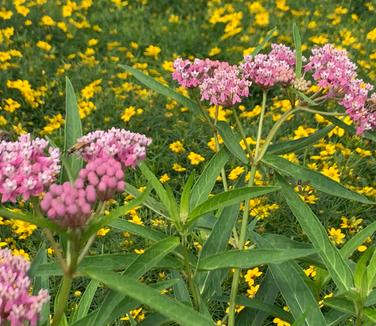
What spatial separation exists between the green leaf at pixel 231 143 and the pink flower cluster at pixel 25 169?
0.58m

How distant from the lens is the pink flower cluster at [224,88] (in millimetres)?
1883

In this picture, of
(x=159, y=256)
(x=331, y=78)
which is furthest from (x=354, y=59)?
(x=159, y=256)

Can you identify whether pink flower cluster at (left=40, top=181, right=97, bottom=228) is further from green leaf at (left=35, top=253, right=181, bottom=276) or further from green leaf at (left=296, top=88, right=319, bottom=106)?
green leaf at (left=296, top=88, right=319, bottom=106)

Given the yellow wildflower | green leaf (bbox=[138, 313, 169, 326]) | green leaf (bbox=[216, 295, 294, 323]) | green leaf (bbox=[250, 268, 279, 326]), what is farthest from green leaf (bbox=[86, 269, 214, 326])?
the yellow wildflower

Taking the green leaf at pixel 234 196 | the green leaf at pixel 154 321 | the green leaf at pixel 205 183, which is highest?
the green leaf at pixel 234 196

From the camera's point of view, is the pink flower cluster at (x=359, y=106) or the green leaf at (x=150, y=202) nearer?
the green leaf at (x=150, y=202)

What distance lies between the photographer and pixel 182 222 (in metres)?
1.57

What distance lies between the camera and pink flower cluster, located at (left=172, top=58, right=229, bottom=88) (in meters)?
1.99

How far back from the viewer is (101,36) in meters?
5.18

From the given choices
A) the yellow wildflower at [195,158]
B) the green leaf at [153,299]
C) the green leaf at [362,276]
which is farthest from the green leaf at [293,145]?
the yellow wildflower at [195,158]

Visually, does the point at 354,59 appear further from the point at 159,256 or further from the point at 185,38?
the point at 159,256

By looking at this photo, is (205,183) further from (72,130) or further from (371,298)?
(371,298)

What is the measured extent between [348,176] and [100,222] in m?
2.42

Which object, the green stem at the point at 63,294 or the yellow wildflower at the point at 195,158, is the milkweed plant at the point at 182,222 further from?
the yellow wildflower at the point at 195,158
